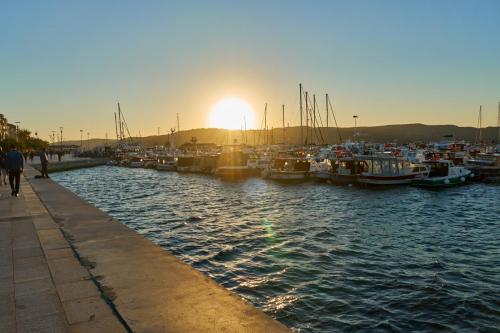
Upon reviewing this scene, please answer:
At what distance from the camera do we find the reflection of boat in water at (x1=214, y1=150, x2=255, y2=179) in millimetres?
54513

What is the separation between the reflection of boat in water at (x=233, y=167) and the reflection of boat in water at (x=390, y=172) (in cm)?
1746

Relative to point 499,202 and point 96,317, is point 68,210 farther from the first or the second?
point 499,202

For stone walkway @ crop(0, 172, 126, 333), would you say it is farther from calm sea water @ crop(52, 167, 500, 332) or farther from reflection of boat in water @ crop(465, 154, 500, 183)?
reflection of boat in water @ crop(465, 154, 500, 183)

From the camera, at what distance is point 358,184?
4159 cm

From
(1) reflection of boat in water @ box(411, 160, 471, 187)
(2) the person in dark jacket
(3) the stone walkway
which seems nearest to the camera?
(3) the stone walkway

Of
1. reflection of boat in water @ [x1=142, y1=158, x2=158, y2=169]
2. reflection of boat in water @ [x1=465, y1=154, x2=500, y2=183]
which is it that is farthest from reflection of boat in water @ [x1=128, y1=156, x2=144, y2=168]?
reflection of boat in water @ [x1=465, y1=154, x2=500, y2=183]

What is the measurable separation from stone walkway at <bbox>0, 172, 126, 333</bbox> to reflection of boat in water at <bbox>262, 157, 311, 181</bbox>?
38.2 metres

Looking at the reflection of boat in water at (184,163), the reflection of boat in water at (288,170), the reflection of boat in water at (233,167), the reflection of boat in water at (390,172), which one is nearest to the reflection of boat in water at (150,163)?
the reflection of boat in water at (184,163)

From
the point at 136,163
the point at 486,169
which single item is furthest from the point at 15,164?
the point at 136,163

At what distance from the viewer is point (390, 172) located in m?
40.5

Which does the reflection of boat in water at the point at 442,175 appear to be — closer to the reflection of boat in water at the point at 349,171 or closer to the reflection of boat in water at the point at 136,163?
the reflection of boat in water at the point at 349,171

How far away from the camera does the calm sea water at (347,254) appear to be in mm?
9375

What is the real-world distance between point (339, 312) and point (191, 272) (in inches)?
156

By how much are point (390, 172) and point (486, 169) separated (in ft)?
45.9
